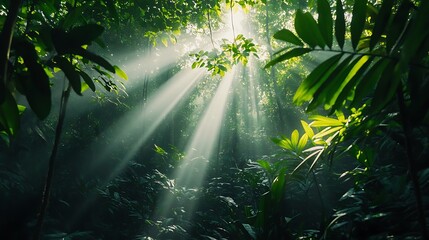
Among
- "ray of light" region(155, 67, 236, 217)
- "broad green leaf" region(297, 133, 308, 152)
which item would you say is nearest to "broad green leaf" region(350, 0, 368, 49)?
"broad green leaf" region(297, 133, 308, 152)

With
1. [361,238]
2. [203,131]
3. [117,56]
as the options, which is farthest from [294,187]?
[203,131]

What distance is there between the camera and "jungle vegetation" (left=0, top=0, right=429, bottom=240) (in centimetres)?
86

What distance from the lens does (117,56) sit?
9977 mm

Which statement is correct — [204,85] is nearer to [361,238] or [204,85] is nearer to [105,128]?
[105,128]

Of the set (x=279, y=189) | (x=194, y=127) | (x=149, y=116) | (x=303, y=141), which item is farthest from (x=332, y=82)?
(x=194, y=127)

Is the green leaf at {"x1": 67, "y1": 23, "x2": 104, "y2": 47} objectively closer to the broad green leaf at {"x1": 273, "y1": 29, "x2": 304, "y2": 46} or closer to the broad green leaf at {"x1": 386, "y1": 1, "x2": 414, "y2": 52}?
the broad green leaf at {"x1": 273, "y1": 29, "x2": 304, "y2": 46}

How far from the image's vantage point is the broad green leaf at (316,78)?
942mm

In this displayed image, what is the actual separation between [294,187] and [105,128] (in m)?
6.31

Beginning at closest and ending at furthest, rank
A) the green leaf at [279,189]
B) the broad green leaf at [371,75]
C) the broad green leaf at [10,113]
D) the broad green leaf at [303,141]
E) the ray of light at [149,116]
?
the broad green leaf at [10,113] → the broad green leaf at [371,75] → the green leaf at [279,189] → the broad green leaf at [303,141] → the ray of light at [149,116]

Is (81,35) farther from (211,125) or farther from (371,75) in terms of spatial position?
(211,125)

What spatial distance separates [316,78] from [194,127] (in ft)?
46.6

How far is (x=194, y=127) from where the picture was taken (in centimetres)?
1511

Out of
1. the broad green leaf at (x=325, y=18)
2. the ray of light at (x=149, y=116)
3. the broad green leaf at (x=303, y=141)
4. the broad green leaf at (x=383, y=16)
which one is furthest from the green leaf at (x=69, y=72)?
the ray of light at (x=149, y=116)

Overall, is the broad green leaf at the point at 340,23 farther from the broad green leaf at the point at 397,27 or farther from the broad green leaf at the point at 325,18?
the broad green leaf at the point at 397,27
